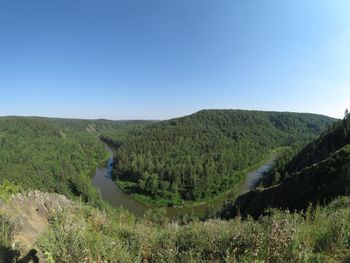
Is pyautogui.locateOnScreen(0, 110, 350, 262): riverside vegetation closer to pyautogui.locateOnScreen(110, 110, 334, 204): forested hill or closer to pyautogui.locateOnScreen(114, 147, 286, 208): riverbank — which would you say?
pyautogui.locateOnScreen(114, 147, 286, 208): riverbank

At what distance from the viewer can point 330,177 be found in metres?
16.5

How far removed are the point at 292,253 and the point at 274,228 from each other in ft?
1.05

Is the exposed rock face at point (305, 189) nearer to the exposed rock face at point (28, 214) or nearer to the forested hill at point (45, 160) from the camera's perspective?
the exposed rock face at point (28, 214)

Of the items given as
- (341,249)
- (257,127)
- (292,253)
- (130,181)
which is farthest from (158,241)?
(257,127)

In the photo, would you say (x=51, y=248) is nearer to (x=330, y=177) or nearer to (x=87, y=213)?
(x=87, y=213)

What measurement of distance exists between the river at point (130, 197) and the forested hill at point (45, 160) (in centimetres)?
439

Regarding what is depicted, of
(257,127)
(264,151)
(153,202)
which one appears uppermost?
(257,127)

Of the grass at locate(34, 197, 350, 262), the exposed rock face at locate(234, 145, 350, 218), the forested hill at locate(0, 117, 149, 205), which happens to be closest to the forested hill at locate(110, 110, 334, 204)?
the forested hill at locate(0, 117, 149, 205)

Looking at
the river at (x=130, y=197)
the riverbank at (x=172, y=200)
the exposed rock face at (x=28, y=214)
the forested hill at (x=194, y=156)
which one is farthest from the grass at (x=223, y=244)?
the forested hill at (x=194, y=156)

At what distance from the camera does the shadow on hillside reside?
3.37 meters

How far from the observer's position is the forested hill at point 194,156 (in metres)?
68.5

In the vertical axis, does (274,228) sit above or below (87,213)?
above

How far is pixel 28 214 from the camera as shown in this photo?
20.2ft

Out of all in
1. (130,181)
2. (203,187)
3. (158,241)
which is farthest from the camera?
(130,181)
